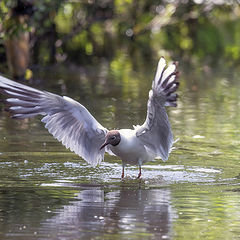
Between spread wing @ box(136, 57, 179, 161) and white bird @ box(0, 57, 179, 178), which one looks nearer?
spread wing @ box(136, 57, 179, 161)

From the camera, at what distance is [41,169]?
1012cm

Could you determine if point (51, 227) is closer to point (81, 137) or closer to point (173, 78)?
point (173, 78)

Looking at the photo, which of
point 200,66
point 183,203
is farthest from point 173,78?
point 200,66

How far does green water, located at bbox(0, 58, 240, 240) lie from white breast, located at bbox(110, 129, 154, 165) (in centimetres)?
22

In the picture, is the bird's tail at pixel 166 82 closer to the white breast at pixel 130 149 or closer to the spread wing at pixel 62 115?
the white breast at pixel 130 149

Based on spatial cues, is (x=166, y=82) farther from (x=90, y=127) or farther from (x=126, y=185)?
(x=90, y=127)

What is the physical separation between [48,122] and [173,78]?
2006mm

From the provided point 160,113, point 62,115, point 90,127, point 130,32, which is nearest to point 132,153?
point 90,127

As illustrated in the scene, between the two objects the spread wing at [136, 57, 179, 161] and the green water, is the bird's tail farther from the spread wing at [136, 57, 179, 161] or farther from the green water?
the green water

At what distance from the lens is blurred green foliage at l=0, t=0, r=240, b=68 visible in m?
22.3

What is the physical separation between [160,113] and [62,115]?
1342 millimetres

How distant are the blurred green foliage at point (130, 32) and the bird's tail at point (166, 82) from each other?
8.39 metres

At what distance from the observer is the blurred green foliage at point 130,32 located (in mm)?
22328

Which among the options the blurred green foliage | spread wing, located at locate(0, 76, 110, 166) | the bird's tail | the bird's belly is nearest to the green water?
→ the bird's belly
